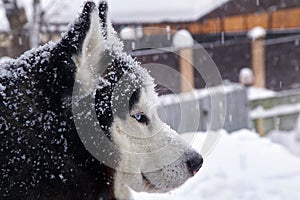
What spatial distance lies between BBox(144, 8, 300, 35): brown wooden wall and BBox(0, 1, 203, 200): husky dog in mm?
14588

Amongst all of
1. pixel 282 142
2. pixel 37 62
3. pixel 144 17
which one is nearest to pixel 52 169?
pixel 37 62

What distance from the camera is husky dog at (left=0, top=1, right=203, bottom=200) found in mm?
1804

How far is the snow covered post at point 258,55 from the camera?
1198 cm

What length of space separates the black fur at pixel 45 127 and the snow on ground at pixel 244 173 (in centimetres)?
152

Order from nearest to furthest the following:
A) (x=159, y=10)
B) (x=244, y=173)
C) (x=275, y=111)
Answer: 1. (x=244, y=173)
2. (x=275, y=111)
3. (x=159, y=10)

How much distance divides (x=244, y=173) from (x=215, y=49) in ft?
24.3

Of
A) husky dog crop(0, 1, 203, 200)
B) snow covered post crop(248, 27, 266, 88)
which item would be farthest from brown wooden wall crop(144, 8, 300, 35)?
husky dog crop(0, 1, 203, 200)

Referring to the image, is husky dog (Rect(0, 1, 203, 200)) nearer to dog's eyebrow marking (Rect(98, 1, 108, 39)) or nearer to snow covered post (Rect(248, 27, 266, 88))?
dog's eyebrow marking (Rect(98, 1, 108, 39))

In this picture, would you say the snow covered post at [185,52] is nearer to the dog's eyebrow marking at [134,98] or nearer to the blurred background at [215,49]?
the blurred background at [215,49]

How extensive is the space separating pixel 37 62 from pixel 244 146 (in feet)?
14.2

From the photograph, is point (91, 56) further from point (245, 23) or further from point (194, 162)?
point (245, 23)

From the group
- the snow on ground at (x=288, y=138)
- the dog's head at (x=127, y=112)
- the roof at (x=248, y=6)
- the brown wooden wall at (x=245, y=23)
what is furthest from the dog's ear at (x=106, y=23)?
the roof at (x=248, y=6)

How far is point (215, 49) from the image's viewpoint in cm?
1198

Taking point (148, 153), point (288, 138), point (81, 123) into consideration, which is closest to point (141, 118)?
point (148, 153)
